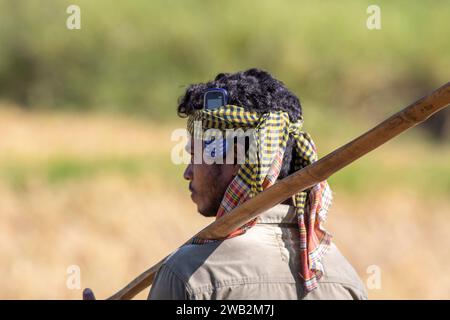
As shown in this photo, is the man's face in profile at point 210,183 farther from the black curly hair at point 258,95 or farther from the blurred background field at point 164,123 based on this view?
the blurred background field at point 164,123

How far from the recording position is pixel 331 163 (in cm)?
247

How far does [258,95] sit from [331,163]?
0.45 metres

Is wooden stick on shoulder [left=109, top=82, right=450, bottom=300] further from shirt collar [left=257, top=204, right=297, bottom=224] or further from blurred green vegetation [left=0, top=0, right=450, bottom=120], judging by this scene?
blurred green vegetation [left=0, top=0, right=450, bottom=120]

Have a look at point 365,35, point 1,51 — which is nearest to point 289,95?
point 1,51

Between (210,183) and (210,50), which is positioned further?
(210,50)

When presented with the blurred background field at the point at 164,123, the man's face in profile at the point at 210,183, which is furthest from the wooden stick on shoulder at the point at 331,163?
the blurred background field at the point at 164,123

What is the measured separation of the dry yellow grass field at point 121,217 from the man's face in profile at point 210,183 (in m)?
5.20

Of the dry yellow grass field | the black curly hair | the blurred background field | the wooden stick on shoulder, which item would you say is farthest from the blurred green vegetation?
the wooden stick on shoulder

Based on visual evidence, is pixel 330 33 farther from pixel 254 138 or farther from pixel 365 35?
pixel 254 138

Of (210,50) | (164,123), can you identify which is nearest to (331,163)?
(164,123)

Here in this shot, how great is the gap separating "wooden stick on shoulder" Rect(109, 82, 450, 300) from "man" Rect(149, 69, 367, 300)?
58 mm

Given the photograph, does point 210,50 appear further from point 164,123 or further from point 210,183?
point 210,183

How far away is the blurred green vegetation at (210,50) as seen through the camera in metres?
14.4
